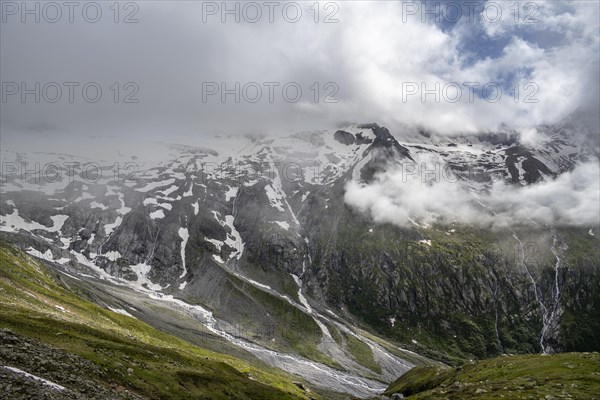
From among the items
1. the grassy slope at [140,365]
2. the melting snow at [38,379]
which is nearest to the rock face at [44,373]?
the melting snow at [38,379]

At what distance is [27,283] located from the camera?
10538 cm

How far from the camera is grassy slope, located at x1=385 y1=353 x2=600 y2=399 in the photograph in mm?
55719

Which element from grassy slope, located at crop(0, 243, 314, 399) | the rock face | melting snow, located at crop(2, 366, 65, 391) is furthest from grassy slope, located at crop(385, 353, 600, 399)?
melting snow, located at crop(2, 366, 65, 391)

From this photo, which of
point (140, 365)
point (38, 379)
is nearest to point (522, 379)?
point (140, 365)

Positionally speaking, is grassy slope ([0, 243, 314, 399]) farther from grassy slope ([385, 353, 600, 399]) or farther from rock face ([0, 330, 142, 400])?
grassy slope ([385, 353, 600, 399])

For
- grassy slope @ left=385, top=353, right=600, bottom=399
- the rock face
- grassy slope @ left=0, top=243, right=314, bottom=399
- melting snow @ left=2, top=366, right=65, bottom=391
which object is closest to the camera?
the rock face

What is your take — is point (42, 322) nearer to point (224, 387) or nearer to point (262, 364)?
point (224, 387)

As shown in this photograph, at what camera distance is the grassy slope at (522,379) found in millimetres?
55719

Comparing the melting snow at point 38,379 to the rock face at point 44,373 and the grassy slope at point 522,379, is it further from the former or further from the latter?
the grassy slope at point 522,379

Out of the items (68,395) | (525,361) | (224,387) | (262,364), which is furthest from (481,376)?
(262,364)

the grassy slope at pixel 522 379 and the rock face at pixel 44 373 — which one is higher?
the rock face at pixel 44 373

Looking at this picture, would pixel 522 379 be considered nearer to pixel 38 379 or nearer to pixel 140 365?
pixel 140 365

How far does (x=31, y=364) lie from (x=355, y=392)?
6160 inches

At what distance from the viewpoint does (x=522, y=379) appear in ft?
219
